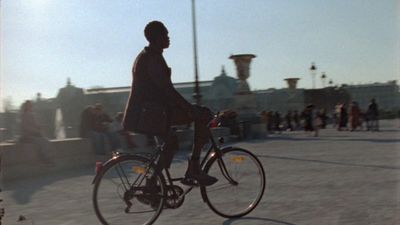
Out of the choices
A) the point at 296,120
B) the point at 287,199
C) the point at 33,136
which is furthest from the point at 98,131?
the point at 296,120

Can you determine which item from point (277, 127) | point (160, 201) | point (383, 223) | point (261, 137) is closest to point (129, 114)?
point (160, 201)

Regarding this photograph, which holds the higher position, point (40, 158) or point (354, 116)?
point (354, 116)

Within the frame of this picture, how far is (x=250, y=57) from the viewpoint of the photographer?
25750 mm

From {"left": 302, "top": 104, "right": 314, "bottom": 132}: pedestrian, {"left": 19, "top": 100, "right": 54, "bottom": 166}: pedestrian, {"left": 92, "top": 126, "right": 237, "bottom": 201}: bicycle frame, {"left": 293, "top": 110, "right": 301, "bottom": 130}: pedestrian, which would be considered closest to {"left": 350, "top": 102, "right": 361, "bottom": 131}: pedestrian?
{"left": 302, "top": 104, "right": 314, "bottom": 132}: pedestrian

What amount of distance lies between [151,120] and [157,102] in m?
0.18

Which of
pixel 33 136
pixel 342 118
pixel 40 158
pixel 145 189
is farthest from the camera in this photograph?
pixel 342 118

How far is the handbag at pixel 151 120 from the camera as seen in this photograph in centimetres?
490

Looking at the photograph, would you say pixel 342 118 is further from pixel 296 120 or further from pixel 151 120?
pixel 151 120

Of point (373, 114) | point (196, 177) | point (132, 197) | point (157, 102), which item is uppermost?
point (157, 102)

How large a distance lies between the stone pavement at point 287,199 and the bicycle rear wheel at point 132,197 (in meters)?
0.30

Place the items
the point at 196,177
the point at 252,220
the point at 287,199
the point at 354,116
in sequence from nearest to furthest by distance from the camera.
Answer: the point at 196,177 < the point at 252,220 < the point at 287,199 < the point at 354,116

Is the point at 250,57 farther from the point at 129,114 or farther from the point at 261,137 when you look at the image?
the point at 129,114

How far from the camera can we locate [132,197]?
5.02 m

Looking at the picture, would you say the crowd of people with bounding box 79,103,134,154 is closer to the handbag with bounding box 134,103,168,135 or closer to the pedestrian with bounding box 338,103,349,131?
the handbag with bounding box 134,103,168,135
